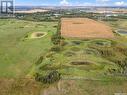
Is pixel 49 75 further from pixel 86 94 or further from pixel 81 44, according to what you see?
pixel 81 44

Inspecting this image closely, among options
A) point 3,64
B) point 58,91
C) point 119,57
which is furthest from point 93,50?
point 58,91

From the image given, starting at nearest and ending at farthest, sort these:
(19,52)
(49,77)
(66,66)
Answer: (49,77) → (66,66) → (19,52)

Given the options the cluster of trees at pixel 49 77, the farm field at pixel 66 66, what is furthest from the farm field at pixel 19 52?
the cluster of trees at pixel 49 77

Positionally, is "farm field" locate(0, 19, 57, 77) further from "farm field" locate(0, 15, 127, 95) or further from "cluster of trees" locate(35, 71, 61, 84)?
"cluster of trees" locate(35, 71, 61, 84)

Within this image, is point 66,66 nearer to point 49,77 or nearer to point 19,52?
point 49,77

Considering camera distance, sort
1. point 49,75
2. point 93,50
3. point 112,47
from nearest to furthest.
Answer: point 49,75, point 93,50, point 112,47

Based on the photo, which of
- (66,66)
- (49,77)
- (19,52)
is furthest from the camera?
(19,52)

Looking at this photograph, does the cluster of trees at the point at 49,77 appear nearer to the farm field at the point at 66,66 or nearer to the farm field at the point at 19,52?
the farm field at the point at 66,66

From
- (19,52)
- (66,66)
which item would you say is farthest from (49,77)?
(19,52)
